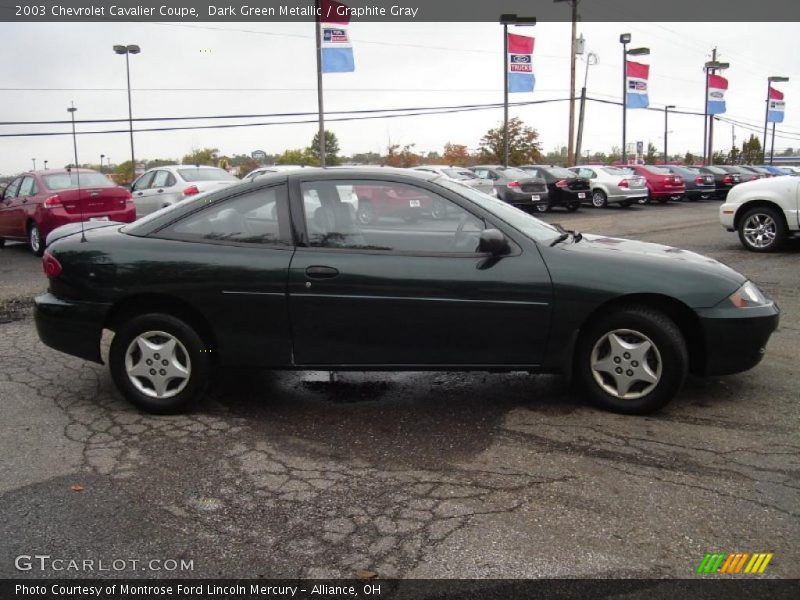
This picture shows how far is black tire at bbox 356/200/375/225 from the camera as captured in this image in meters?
4.31

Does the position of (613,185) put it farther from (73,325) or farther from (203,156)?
(203,156)

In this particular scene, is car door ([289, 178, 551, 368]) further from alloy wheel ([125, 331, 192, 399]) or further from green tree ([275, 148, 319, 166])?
green tree ([275, 148, 319, 166])

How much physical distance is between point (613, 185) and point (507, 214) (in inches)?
816

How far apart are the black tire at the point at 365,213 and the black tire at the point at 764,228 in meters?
8.99

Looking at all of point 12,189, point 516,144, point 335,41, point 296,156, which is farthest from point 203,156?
point 12,189

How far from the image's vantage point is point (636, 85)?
115 feet

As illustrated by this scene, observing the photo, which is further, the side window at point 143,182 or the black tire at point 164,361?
the side window at point 143,182

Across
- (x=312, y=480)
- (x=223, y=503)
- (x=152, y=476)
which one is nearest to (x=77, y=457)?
(x=152, y=476)

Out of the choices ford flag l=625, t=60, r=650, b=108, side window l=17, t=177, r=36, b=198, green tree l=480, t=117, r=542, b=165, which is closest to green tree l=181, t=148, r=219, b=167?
green tree l=480, t=117, r=542, b=165

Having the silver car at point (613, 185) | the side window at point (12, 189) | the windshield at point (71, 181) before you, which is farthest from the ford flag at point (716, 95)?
the side window at point (12, 189)

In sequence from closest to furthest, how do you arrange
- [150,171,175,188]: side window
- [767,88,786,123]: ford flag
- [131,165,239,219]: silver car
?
[131,165,239,219]: silver car
[150,171,175,188]: side window
[767,88,786,123]: ford flag

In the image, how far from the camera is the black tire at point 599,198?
2433 centimetres

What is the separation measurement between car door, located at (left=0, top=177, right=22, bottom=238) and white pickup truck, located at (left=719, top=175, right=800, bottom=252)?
41.4 ft

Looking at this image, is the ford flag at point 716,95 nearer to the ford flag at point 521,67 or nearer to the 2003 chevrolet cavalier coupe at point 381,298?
the ford flag at point 521,67
